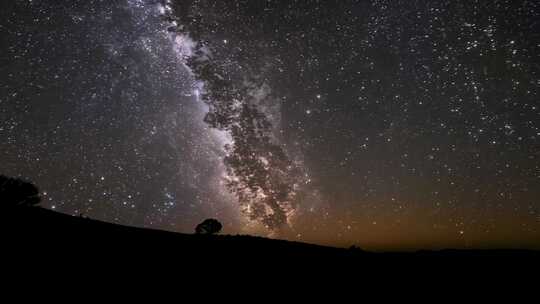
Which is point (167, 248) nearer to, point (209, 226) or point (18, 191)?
point (18, 191)

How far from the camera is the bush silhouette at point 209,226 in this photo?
30000mm

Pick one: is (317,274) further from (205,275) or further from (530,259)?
(530,259)

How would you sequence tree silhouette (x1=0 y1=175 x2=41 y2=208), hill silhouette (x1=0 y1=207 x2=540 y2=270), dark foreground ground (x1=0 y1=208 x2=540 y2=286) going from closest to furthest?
dark foreground ground (x1=0 y1=208 x2=540 y2=286) < hill silhouette (x1=0 y1=207 x2=540 y2=270) < tree silhouette (x1=0 y1=175 x2=41 y2=208)

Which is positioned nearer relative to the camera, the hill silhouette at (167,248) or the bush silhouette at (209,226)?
the hill silhouette at (167,248)

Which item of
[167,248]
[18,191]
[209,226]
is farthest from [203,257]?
[209,226]

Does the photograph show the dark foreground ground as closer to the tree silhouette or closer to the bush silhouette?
the tree silhouette

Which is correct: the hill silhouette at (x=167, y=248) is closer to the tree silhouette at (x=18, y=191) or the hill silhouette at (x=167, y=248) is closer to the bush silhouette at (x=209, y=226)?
the tree silhouette at (x=18, y=191)

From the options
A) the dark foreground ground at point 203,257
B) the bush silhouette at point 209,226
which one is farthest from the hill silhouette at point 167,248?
the bush silhouette at point 209,226

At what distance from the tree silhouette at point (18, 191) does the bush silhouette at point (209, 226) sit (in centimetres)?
1411

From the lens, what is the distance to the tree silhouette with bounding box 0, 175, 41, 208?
1794 centimetres

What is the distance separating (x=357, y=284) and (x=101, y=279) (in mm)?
6040

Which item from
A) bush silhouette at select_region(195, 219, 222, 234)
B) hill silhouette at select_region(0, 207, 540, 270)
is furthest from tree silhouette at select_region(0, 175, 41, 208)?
bush silhouette at select_region(195, 219, 222, 234)

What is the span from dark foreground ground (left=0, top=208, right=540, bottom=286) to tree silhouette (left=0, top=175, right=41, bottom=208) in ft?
34.2

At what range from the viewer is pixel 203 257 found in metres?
8.81
